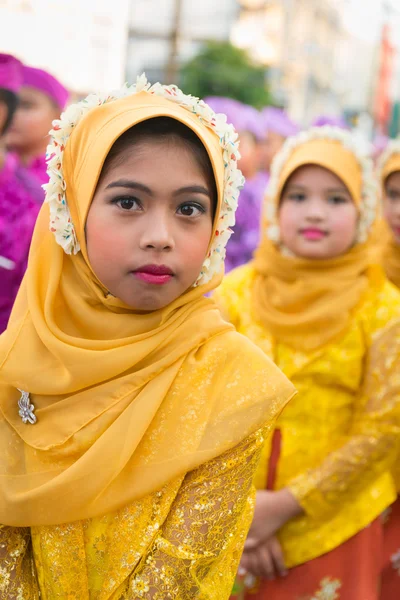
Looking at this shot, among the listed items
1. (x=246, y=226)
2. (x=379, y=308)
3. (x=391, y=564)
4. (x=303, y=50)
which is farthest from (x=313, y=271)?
(x=303, y=50)

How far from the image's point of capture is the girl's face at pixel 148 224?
1.56 metres

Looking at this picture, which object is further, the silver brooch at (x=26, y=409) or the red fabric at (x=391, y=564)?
the red fabric at (x=391, y=564)

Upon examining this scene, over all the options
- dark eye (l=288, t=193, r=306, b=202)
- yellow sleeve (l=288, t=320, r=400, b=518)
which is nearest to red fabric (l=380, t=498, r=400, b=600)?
yellow sleeve (l=288, t=320, r=400, b=518)

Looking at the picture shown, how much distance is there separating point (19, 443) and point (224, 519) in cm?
47

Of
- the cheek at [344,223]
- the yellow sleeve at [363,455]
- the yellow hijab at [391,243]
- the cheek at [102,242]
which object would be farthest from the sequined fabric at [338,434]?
the cheek at [102,242]

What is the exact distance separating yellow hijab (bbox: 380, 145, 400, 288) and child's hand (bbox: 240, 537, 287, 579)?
145 centimetres

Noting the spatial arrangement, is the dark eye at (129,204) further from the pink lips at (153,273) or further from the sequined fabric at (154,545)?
the sequined fabric at (154,545)

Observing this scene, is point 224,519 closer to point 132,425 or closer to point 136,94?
point 132,425

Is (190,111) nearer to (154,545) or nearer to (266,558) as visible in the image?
(154,545)

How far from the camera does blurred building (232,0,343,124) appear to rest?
3962 centimetres

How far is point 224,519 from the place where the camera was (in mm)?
1634

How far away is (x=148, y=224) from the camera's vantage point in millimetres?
1560

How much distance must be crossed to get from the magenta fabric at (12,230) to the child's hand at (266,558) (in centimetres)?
117

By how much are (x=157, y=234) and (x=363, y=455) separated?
→ 132 cm
